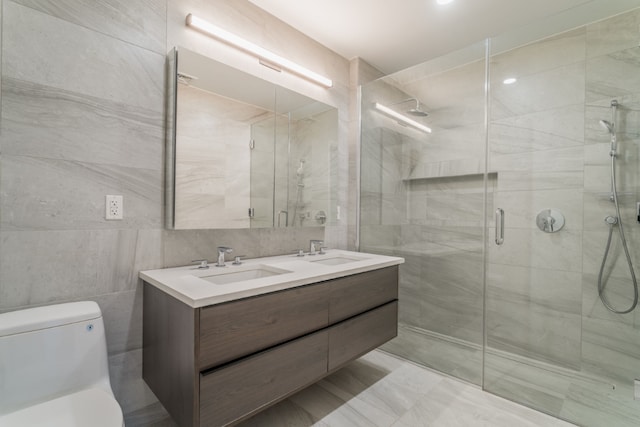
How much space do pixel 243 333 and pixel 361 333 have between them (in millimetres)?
840

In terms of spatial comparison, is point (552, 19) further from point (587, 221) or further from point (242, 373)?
point (242, 373)

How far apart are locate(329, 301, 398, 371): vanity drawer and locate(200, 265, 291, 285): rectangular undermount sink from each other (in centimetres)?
46

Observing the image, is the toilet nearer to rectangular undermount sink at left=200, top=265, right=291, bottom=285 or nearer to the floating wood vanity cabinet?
the floating wood vanity cabinet

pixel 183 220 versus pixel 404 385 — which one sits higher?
pixel 183 220

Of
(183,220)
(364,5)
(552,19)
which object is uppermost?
(364,5)

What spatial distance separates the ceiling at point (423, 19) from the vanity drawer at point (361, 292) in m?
1.76

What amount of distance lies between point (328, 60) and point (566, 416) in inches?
113

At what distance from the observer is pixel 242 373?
1.22 meters

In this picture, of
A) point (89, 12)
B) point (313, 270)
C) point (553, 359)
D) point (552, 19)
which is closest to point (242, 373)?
point (313, 270)

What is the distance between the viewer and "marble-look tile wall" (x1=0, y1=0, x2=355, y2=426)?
4.00 ft

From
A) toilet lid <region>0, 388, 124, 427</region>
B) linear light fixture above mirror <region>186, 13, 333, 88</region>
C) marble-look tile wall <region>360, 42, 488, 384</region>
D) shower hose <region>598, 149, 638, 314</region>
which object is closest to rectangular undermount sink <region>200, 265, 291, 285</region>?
toilet lid <region>0, 388, 124, 427</region>

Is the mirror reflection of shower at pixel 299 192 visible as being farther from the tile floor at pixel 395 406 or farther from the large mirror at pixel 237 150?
the tile floor at pixel 395 406

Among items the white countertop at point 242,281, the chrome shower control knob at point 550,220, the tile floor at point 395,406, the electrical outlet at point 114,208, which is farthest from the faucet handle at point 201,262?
the chrome shower control knob at point 550,220

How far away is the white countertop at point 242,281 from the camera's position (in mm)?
1146
